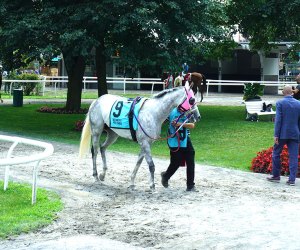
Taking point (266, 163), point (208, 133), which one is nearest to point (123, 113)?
point (266, 163)

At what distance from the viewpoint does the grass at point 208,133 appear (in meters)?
16.4

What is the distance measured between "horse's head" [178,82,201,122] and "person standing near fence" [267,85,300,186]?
1.96m

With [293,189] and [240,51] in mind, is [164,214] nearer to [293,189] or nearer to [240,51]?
[293,189]

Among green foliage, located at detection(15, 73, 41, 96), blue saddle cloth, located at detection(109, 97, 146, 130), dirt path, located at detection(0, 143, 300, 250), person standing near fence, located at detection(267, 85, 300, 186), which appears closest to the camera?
dirt path, located at detection(0, 143, 300, 250)

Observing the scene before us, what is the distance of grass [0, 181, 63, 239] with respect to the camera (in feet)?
27.8

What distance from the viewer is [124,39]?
→ 20375 millimetres

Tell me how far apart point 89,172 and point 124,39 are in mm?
7979

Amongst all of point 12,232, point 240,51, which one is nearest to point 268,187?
point 12,232

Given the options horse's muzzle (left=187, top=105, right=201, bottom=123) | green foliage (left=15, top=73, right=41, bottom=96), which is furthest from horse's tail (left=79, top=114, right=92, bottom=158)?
green foliage (left=15, top=73, right=41, bottom=96)

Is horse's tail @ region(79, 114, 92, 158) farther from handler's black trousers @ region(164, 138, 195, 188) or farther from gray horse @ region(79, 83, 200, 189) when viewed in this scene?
handler's black trousers @ region(164, 138, 195, 188)

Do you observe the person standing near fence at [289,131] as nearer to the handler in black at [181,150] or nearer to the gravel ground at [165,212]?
the gravel ground at [165,212]

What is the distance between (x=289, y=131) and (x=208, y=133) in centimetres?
882

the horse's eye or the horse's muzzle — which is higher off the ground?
the horse's eye

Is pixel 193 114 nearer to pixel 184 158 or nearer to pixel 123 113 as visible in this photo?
pixel 184 158
